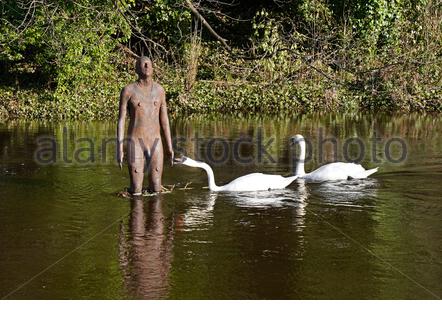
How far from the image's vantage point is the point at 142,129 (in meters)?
13.2

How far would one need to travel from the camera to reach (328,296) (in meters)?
8.07

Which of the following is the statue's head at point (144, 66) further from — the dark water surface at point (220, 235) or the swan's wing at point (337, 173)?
the swan's wing at point (337, 173)

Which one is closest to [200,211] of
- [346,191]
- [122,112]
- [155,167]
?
[155,167]

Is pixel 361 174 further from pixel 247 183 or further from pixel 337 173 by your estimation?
pixel 247 183

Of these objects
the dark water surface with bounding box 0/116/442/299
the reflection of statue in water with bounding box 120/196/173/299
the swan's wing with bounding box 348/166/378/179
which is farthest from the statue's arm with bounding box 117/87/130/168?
the swan's wing with bounding box 348/166/378/179

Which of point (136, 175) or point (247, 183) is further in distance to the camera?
point (247, 183)

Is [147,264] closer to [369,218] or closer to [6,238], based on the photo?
[6,238]

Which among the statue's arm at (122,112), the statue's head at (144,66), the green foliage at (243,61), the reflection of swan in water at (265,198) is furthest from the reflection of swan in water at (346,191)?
the green foliage at (243,61)

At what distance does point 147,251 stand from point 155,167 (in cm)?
356

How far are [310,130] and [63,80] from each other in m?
8.34

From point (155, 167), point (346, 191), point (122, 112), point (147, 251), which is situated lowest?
point (147, 251)

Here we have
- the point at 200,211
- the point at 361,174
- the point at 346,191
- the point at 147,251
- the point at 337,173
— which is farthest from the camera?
the point at 361,174

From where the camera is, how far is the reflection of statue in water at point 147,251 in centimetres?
842

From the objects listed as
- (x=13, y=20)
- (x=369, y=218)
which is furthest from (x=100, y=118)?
(x=369, y=218)
